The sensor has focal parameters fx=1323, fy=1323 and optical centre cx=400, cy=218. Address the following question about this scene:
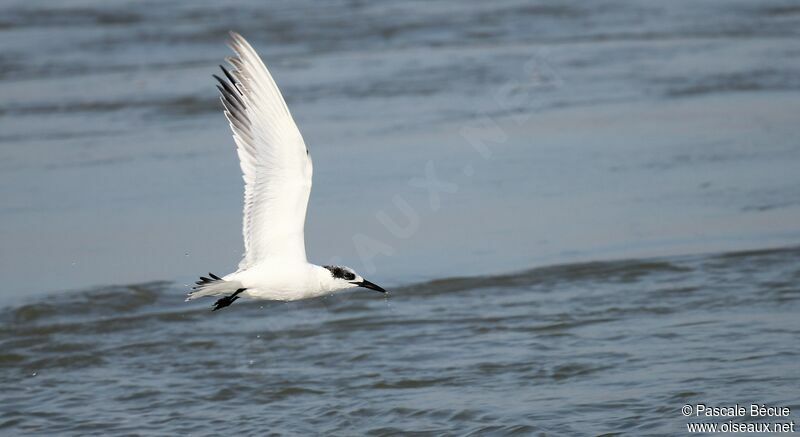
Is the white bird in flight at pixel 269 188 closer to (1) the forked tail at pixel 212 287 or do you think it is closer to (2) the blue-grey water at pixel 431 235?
(1) the forked tail at pixel 212 287

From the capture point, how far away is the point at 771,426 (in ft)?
24.2

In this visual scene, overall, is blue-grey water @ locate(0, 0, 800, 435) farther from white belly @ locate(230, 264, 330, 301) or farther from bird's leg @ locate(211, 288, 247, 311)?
white belly @ locate(230, 264, 330, 301)

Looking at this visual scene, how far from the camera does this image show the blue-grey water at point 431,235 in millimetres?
8328

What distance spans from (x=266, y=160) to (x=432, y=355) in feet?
6.80

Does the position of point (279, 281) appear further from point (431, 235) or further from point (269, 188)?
point (431, 235)

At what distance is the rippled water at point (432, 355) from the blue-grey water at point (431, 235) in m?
0.02

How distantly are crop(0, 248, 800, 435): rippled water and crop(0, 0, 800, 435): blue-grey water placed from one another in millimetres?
24

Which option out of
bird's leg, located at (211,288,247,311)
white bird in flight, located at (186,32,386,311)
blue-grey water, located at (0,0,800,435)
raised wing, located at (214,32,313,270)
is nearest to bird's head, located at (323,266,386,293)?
white bird in flight, located at (186,32,386,311)

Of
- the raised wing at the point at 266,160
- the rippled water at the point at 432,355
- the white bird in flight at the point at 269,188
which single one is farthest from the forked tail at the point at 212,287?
the rippled water at the point at 432,355

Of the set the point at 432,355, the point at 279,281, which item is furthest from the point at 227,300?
the point at 432,355

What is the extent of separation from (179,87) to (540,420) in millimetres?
9894

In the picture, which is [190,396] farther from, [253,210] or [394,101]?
[394,101]

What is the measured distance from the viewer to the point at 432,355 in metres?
9.00

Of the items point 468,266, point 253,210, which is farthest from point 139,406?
point 468,266
